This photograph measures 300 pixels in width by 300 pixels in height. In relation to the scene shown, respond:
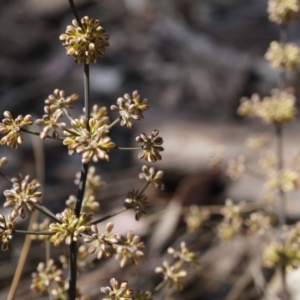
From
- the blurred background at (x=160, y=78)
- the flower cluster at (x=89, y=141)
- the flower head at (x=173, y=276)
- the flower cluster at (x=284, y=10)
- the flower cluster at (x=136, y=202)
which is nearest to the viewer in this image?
the flower cluster at (x=89, y=141)

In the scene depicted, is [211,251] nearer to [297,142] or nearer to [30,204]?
[297,142]

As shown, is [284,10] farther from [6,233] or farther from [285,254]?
[6,233]

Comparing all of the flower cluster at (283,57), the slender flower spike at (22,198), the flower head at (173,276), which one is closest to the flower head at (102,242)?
the slender flower spike at (22,198)

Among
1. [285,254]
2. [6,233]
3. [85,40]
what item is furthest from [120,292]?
[285,254]

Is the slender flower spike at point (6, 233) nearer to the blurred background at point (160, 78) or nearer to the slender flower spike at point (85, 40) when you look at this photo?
the slender flower spike at point (85, 40)

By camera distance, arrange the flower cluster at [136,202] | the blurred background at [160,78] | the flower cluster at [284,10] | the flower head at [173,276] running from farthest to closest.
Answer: the blurred background at [160,78]
the flower cluster at [284,10]
the flower head at [173,276]
the flower cluster at [136,202]
